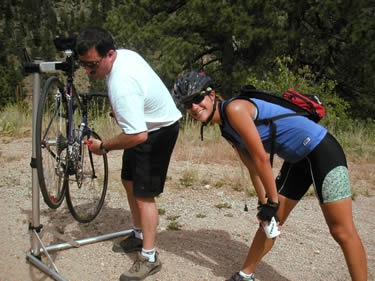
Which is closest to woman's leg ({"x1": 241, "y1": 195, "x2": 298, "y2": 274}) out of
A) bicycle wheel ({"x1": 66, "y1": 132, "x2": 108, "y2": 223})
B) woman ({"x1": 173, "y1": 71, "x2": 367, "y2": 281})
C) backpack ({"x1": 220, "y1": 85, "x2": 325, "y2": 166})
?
woman ({"x1": 173, "y1": 71, "x2": 367, "y2": 281})

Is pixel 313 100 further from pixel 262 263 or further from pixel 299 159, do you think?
pixel 262 263

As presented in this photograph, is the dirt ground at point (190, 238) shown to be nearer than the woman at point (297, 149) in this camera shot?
No

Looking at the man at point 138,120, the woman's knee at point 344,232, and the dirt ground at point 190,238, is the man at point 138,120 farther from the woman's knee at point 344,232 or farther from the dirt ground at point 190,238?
the woman's knee at point 344,232

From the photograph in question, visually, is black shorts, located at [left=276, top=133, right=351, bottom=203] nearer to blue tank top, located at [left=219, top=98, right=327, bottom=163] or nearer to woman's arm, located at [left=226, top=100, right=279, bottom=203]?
blue tank top, located at [left=219, top=98, right=327, bottom=163]

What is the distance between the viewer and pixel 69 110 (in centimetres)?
341

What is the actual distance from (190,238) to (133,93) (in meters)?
1.78

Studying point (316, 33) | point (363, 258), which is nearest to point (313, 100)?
point (363, 258)

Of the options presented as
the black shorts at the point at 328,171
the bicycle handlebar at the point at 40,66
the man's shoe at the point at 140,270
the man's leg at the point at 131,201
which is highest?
the bicycle handlebar at the point at 40,66

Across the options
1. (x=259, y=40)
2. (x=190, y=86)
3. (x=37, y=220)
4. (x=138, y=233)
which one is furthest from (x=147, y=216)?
(x=259, y=40)

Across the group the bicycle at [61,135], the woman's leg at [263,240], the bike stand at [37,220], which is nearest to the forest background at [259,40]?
the bicycle at [61,135]

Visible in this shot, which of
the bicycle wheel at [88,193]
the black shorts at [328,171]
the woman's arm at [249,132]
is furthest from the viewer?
the bicycle wheel at [88,193]

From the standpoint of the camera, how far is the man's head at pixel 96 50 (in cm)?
261

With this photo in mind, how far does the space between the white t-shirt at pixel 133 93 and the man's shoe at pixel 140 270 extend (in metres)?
1.01

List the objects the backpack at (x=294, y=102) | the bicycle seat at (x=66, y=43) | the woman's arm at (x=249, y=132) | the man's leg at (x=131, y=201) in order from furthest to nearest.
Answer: the man's leg at (x=131, y=201) < the bicycle seat at (x=66, y=43) < the backpack at (x=294, y=102) < the woman's arm at (x=249, y=132)
